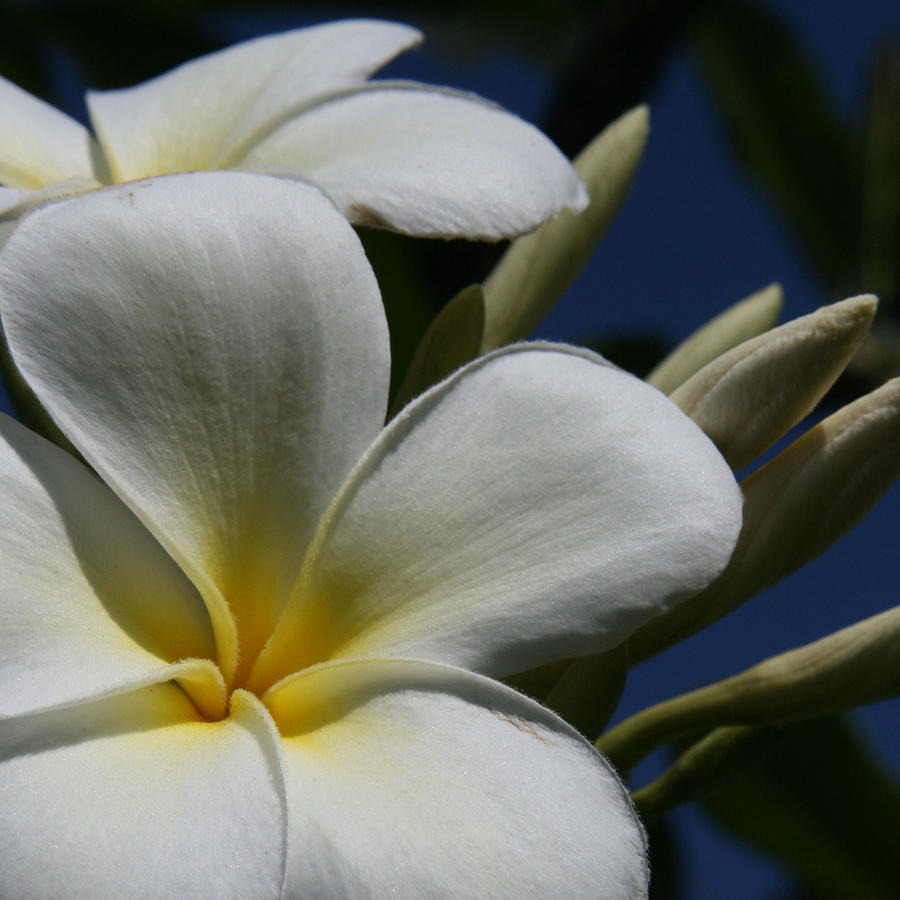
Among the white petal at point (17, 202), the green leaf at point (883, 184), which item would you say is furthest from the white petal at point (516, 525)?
the green leaf at point (883, 184)

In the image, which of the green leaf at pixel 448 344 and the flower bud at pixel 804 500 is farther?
the green leaf at pixel 448 344

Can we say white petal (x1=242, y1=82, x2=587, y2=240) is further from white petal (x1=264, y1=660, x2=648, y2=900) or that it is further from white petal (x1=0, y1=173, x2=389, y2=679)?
white petal (x1=264, y1=660, x2=648, y2=900)

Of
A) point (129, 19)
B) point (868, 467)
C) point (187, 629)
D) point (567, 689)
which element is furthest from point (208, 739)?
point (129, 19)

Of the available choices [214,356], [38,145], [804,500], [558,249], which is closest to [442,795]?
[214,356]

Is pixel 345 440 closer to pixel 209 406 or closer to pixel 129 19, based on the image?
pixel 209 406

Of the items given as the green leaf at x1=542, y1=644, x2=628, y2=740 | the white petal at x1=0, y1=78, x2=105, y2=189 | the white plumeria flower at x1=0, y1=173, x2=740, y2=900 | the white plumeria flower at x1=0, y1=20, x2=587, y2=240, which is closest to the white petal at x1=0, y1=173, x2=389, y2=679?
the white plumeria flower at x1=0, y1=173, x2=740, y2=900

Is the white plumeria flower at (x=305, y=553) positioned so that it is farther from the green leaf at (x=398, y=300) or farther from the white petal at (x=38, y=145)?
the green leaf at (x=398, y=300)

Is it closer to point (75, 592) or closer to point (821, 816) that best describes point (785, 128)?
point (821, 816)
